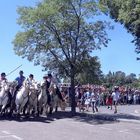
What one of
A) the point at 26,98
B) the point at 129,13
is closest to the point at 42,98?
the point at 26,98

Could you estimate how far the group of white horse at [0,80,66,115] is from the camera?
2180cm

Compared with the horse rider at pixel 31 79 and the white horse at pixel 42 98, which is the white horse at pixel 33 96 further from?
the white horse at pixel 42 98

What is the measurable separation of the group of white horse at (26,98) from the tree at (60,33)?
3.67 metres

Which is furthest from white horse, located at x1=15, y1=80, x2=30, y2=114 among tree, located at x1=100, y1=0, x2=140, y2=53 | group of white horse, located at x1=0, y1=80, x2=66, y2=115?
tree, located at x1=100, y1=0, x2=140, y2=53

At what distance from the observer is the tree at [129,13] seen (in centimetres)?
2425

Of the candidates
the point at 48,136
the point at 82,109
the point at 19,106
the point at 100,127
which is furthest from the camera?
the point at 82,109

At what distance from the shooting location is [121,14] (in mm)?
25203

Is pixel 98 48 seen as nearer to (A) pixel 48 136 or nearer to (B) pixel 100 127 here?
(B) pixel 100 127

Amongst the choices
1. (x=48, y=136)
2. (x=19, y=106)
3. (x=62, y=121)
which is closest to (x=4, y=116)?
(x=19, y=106)

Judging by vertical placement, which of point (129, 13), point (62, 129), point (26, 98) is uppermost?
point (129, 13)

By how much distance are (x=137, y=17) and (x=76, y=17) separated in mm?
4390

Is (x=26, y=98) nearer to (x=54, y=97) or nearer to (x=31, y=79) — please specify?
(x=31, y=79)

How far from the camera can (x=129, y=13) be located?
81.0 feet

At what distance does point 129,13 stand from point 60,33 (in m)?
4.85
